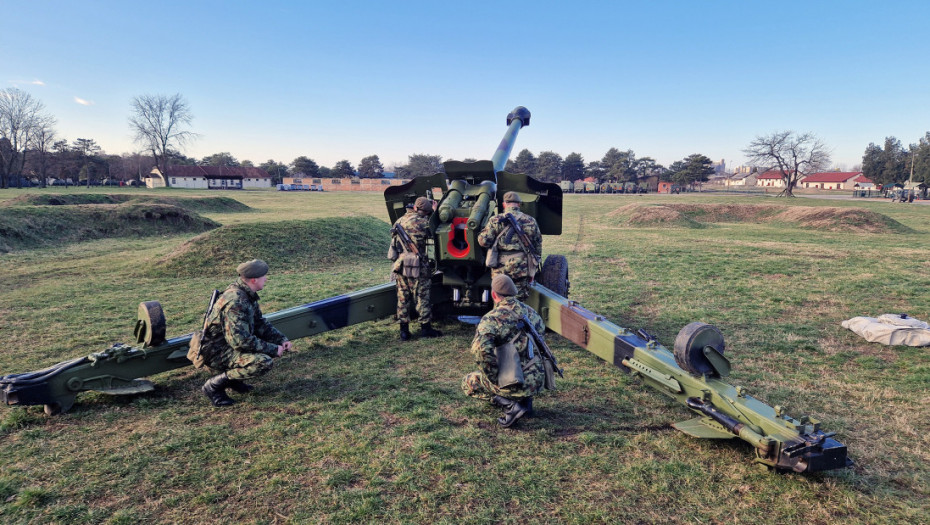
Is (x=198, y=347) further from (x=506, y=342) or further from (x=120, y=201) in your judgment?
(x=120, y=201)

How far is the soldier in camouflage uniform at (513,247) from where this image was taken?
5.27m

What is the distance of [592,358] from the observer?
215 inches

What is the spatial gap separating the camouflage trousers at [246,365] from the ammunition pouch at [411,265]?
1.93 meters

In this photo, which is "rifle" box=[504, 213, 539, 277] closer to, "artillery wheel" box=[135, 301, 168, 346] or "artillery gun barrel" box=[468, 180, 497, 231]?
"artillery gun barrel" box=[468, 180, 497, 231]

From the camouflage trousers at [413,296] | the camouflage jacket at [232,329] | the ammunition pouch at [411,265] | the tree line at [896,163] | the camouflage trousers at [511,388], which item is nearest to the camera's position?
the camouflage trousers at [511,388]

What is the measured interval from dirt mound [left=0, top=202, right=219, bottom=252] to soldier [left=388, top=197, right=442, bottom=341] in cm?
1219

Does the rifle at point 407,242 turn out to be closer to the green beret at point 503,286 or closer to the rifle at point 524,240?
the rifle at point 524,240

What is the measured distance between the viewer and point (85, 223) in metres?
16.2

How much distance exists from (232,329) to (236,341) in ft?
0.32

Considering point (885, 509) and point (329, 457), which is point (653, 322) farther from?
point (329, 457)

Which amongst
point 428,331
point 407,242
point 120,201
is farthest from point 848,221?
point 120,201

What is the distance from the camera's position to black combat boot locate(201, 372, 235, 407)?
412cm

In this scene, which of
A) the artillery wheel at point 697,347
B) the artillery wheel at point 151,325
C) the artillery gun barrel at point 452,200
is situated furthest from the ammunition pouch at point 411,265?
the artillery wheel at point 697,347

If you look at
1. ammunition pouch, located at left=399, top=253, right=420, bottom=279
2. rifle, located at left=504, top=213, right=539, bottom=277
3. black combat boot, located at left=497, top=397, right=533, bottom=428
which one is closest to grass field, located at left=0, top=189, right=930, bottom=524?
black combat boot, located at left=497, top=397, right=533, bottom=428
